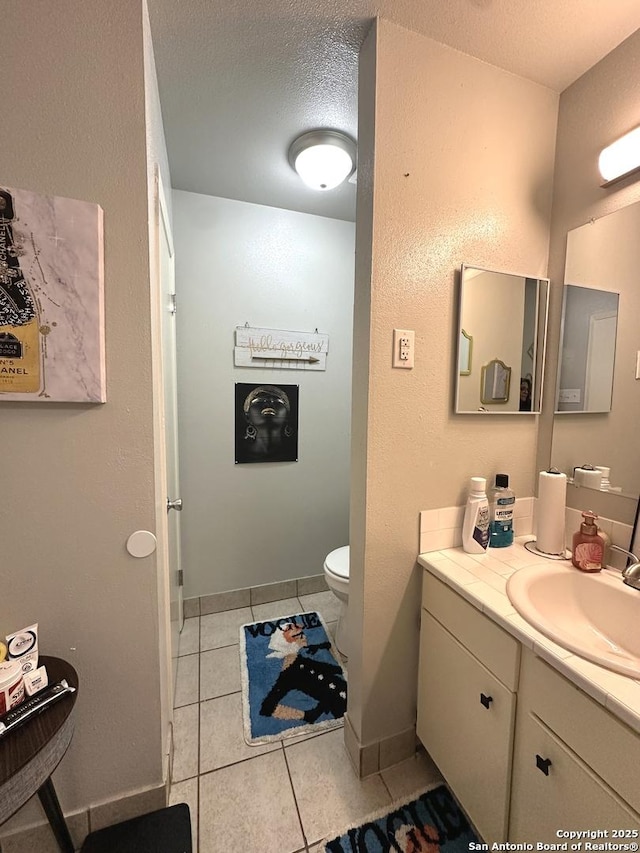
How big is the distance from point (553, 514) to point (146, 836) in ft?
5.34

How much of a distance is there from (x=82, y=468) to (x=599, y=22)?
2.00 meters

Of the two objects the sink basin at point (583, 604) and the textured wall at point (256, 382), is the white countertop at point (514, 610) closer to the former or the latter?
the sink basin at point (583, 604)

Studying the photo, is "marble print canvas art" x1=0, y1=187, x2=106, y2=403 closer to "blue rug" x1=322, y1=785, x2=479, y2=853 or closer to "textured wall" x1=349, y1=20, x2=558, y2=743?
"textured wall" x1=349, y1=20, x2=558, y2=743

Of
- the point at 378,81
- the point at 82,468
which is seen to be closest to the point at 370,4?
the point at 378,81

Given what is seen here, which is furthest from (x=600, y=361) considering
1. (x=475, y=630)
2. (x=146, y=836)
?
(x=146, y=836)

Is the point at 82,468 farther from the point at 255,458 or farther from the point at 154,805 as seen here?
the point at 255,458

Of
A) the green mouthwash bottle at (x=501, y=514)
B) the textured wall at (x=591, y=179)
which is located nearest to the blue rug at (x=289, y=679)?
the green mouthwash bottle at (x=501, y=514)

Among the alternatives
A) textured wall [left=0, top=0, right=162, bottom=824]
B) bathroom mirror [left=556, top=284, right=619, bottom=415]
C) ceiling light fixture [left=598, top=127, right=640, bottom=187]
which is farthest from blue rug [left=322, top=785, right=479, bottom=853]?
ceiling light fixture [left=598, top=127, right=640, bottom=187]

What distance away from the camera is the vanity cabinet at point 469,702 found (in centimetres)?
90

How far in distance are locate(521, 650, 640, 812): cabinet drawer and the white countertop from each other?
0.03 m

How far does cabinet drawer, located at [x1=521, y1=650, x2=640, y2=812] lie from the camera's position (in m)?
0.63

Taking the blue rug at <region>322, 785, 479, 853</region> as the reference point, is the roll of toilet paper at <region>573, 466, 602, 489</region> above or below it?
above

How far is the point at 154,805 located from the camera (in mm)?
1088

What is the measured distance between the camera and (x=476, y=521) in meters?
1.21
